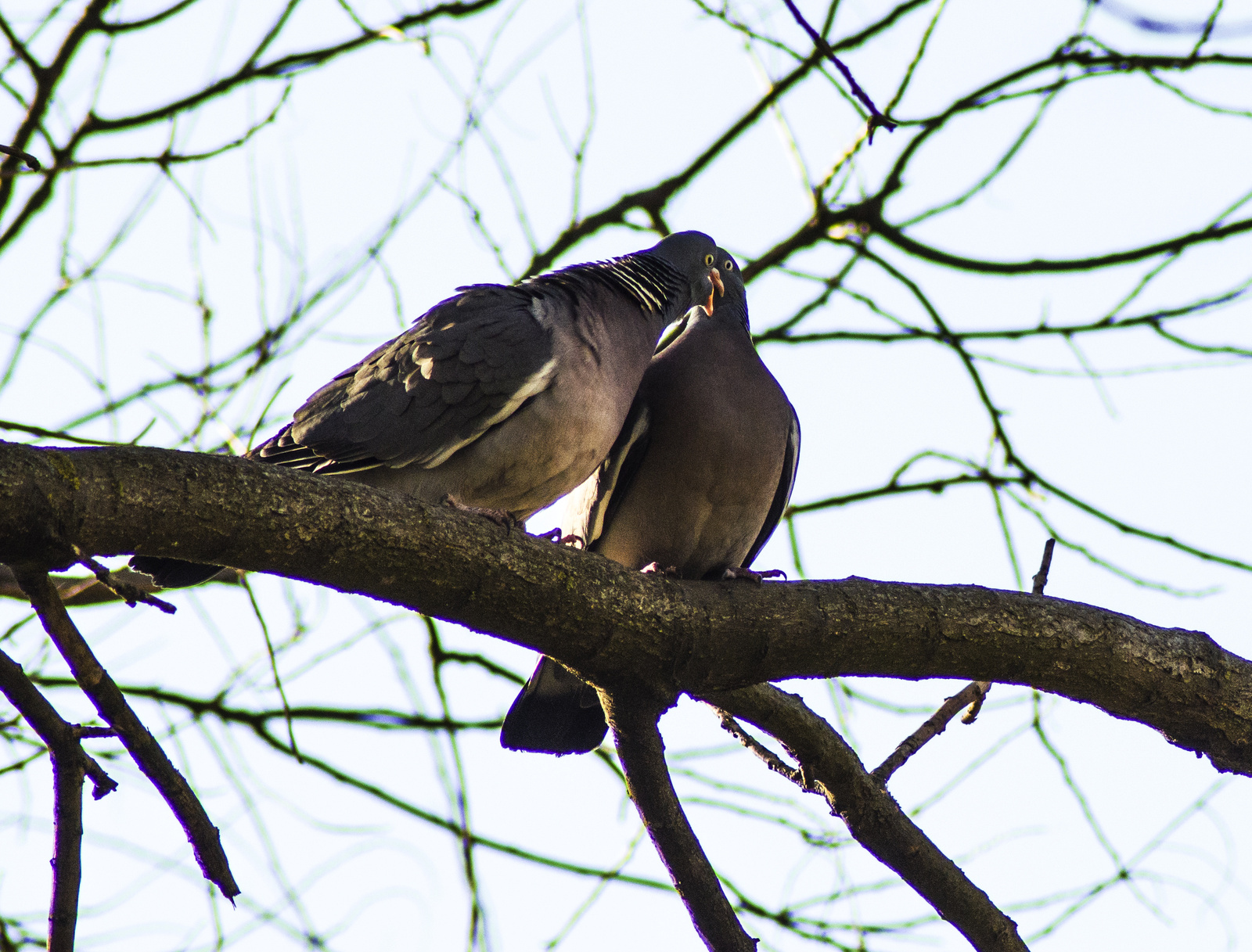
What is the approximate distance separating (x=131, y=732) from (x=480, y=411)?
169 centimetres

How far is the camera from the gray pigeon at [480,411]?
11.7ft

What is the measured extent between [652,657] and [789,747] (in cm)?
61

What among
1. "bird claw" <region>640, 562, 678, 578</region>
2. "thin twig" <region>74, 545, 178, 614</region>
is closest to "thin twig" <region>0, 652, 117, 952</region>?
"thin twig" <region>74, 545, 178, 614</region>

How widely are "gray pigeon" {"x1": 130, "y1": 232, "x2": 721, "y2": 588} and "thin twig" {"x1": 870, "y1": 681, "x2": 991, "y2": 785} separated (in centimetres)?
128

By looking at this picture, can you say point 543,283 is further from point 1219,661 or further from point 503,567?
point 1219,661

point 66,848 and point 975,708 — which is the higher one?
point 975,708

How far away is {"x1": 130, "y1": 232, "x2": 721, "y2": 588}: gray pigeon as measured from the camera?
3.56 m

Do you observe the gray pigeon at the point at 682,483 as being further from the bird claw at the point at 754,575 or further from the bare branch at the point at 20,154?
the bare branch at the point at 20,154

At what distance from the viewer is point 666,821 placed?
113 inches

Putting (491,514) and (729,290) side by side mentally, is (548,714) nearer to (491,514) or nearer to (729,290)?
(491,514)

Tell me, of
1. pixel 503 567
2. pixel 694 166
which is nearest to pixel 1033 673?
pixel 503 567

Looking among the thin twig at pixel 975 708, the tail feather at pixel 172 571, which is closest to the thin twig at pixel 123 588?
the tail feather at pixel 172 571

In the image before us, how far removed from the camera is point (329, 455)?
11.6 feet

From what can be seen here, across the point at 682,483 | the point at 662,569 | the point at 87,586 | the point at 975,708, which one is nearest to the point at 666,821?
the point at 975,708
